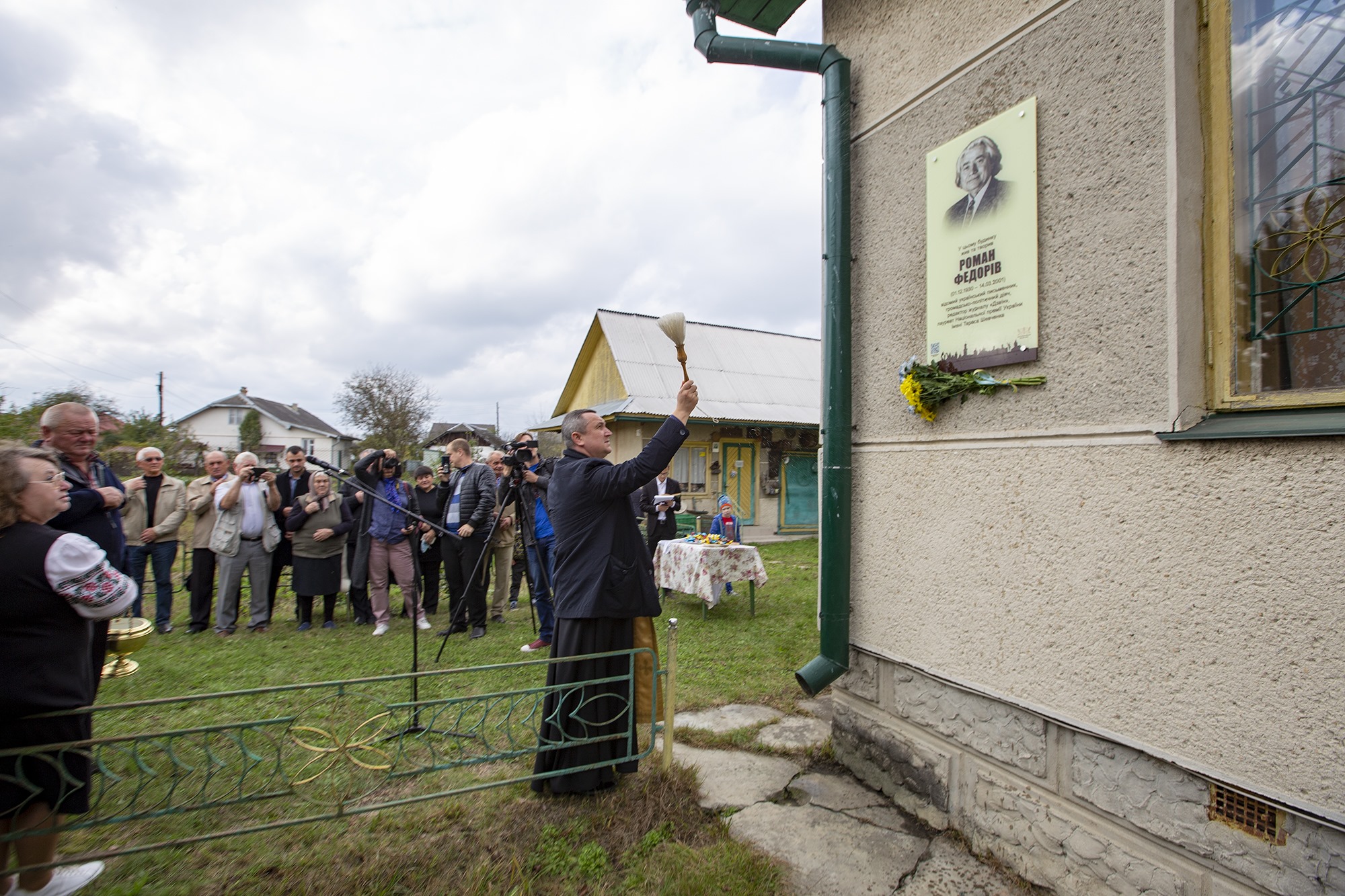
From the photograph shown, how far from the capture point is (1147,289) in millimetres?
2145

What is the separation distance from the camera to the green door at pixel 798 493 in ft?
57.1

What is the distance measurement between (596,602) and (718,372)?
1523cm

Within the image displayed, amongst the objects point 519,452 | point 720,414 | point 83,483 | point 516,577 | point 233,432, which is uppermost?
point 233,432

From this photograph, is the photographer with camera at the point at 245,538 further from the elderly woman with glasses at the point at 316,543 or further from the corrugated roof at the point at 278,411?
the corrugated roof at the point at 278,411

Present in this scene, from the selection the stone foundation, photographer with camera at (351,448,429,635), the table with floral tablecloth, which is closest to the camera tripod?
photographer with camera at (351,448,429,635)

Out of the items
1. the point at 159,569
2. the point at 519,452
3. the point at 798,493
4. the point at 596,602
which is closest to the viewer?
the point at 596,602

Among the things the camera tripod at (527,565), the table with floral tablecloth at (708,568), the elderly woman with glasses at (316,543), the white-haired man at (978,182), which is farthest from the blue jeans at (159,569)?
the white-haired man at (978,182)

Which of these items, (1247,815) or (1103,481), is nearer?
(1247,815)

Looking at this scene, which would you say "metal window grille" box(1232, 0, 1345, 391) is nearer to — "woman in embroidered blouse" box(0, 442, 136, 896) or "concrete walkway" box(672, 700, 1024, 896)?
"concrete walkway" box(672, 700, 1024, 896)

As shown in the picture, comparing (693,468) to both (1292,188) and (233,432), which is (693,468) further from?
(233,432)

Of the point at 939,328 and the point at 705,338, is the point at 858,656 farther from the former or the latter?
the point at 705,338

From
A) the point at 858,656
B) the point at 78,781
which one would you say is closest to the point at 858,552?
the point at 858,656

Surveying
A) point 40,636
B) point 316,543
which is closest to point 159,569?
point 316,543

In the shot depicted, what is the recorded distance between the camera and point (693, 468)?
1641 cm
